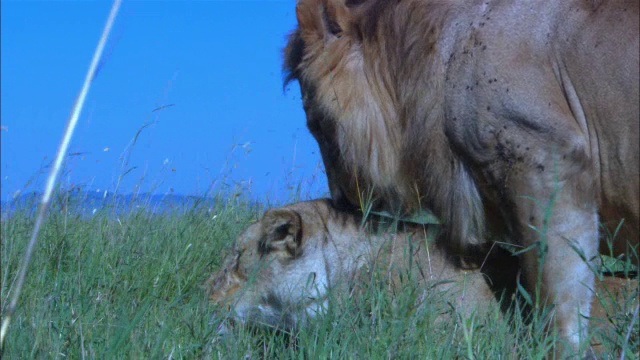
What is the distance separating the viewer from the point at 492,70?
3.14m

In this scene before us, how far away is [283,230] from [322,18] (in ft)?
3.24

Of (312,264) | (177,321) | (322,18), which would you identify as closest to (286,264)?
(312,264)

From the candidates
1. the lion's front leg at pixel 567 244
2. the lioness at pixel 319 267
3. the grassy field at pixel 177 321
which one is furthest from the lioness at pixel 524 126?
→ the grassy field at pixel 177 321

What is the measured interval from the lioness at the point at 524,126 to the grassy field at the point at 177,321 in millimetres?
285

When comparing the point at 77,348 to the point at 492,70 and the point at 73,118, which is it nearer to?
the point at 73,118

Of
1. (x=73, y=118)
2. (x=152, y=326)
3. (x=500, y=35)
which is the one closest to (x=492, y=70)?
(x=500, y=35)

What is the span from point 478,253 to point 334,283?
23.2 inches

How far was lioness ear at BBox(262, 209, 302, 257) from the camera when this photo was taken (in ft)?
12.2

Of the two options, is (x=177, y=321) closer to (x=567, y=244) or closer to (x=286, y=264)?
(x=286, y=264)

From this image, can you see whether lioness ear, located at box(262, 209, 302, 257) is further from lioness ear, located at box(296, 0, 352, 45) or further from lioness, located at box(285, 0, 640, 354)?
lioness ear, located at box(296, 0, 352, 45)

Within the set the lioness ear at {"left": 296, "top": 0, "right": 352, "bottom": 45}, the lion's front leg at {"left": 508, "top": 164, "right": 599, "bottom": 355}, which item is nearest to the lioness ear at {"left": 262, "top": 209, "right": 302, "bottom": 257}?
the lioness ear at {"left": 296, "top": 0, "right": 352, "bottom": 45}

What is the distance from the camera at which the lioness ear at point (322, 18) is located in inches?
158

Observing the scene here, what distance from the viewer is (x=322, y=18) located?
13.3 ft

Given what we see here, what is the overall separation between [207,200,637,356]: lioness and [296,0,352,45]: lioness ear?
758mm
